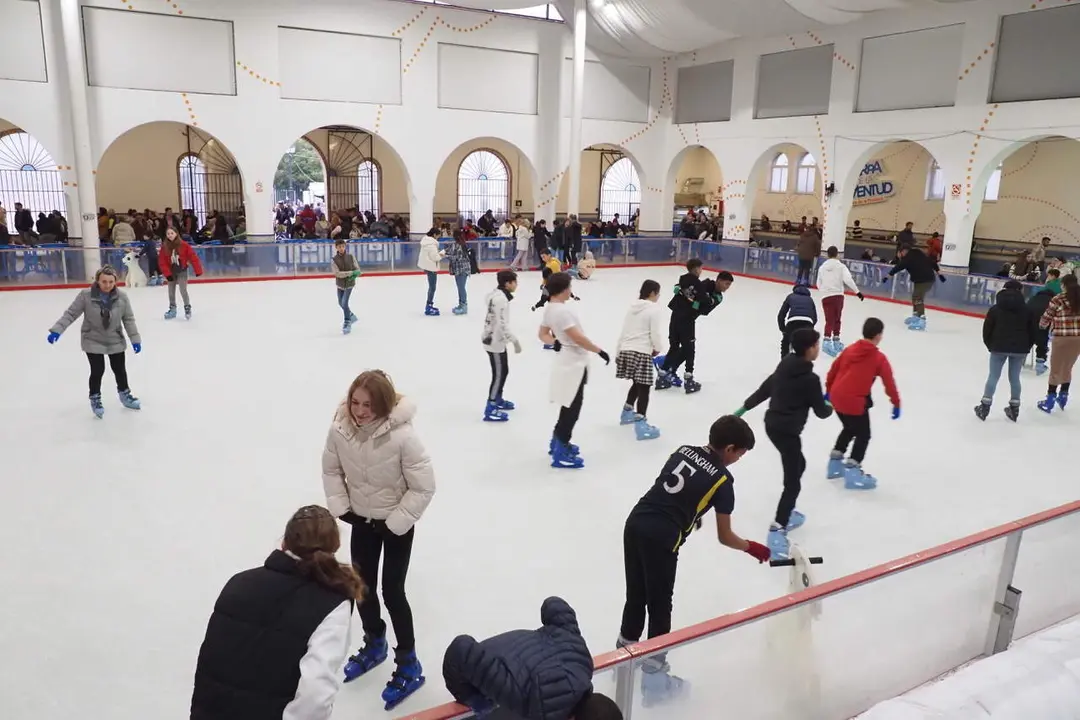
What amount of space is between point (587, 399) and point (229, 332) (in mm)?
5567

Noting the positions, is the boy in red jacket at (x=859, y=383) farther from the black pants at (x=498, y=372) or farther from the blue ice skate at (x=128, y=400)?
the blue ice skate at (x=128, y=400)

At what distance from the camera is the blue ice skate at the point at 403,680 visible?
345 centimetres

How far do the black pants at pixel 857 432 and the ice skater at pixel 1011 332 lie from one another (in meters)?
2.55

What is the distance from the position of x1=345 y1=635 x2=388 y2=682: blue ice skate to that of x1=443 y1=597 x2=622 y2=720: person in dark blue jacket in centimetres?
143

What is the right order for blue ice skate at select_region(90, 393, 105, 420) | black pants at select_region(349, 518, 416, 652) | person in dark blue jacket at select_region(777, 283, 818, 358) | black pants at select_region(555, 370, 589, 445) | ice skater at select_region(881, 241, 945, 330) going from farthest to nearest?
ice skater at select_region(881, 241, 945, 330) → person in dark blue jacket at select_region(777, 283, 818, 358) → blue ice skate at select_region(90, 393, 105, 420) → black pants at select_region(555, 370, 589, 445) → black pants at select_region(349, 518, 416, 652)

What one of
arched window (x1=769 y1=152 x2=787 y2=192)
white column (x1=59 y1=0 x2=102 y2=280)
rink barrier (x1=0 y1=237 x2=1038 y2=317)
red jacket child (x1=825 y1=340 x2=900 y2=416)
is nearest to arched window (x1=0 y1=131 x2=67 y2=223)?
white column (x1=59 y1=0 x2=102 y2=280)

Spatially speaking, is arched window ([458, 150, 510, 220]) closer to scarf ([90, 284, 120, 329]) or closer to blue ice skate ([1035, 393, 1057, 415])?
scarf ([90, 284, 120, 329])

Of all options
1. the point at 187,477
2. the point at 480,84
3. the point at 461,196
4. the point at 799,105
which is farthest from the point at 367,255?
the point at 187,477

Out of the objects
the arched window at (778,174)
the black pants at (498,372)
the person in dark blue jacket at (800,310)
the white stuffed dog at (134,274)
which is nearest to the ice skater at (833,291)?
the person in dark blue jacket at (800,310)

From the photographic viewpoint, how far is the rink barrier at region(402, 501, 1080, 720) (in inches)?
105

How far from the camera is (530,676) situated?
88.3 inches

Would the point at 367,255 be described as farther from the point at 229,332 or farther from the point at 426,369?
the point at 426,369

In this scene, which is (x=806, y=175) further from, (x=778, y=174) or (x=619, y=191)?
(x=619, y=191)

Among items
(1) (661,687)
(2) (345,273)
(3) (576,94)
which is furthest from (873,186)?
(1) (661,687)
